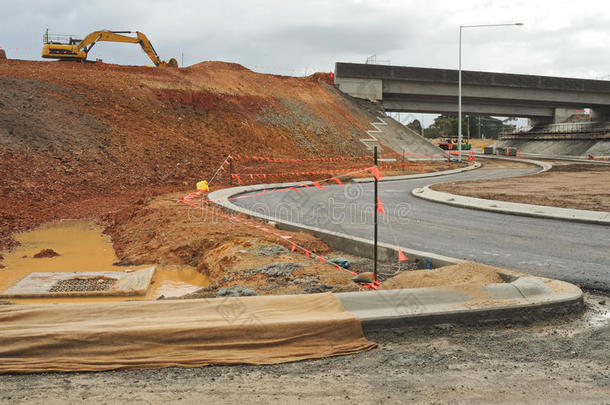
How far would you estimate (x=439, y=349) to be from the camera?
4.52 meters

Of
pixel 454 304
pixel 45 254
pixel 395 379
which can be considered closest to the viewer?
pixel 395 379

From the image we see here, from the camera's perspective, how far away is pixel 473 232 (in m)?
11.6

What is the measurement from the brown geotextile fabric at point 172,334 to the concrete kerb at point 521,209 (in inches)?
405

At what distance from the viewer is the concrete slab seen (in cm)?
762

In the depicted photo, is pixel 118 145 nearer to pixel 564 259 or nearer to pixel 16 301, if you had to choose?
pixel 16 301

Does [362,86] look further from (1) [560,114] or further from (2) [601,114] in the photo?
(2) [601,114]

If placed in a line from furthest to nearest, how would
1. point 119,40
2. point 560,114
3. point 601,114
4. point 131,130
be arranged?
1. point 601,114
2. point 560,114
3. point 119,40
4. point 131,130

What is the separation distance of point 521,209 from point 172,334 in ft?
42.0

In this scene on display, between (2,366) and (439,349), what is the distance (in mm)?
3557

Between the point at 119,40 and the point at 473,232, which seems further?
the point at 119,40

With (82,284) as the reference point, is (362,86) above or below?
above

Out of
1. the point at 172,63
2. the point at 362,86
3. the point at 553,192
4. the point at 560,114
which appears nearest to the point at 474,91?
the point at 362,86

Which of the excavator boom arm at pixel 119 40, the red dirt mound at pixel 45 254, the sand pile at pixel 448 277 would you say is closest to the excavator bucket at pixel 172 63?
the excavator boom arm at pixel 119 40

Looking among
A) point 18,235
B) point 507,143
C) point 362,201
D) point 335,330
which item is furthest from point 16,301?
point 507,143
